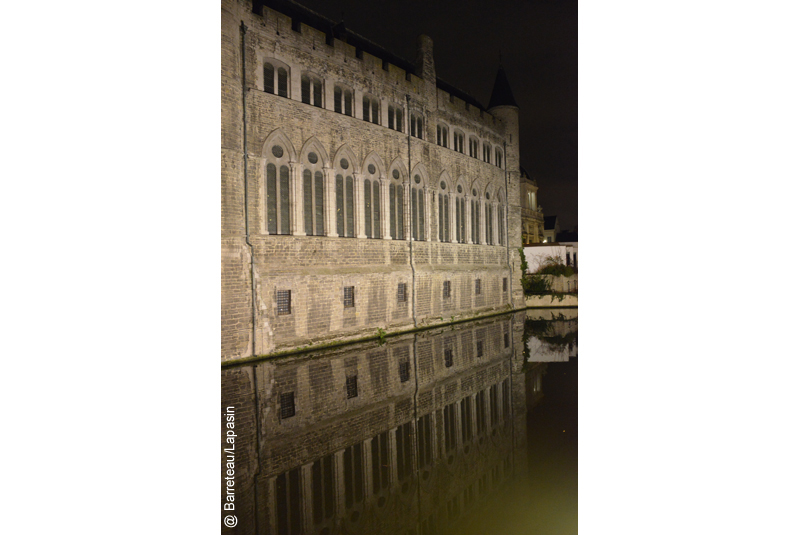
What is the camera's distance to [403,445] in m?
4.96

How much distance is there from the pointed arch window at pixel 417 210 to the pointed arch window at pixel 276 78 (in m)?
4.84

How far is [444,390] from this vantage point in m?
7.13

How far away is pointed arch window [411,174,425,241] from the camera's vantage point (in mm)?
13367

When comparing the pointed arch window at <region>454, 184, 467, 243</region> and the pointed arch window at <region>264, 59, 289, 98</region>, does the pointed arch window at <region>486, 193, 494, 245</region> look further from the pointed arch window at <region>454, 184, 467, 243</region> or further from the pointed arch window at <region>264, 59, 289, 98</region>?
the pointed arch window at <region>264, 59, 289, 98</region>

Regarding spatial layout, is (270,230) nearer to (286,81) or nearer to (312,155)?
(312,155)

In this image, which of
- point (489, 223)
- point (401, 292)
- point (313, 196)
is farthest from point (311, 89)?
point (489, 223)

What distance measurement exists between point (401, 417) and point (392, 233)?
730 centimetres

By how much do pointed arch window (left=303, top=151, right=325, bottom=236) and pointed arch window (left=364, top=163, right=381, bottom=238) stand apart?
154cm

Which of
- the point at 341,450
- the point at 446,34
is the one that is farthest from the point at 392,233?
the point at 341,450

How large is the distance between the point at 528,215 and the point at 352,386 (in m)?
15.0

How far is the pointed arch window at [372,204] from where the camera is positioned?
11.9m

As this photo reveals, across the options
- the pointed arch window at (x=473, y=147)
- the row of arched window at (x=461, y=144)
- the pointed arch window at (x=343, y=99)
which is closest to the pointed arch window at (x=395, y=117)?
the pointed arch window at (x=343, y=99)

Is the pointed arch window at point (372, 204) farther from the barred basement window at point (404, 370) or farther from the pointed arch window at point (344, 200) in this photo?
the barred basement window at point (404, 370)

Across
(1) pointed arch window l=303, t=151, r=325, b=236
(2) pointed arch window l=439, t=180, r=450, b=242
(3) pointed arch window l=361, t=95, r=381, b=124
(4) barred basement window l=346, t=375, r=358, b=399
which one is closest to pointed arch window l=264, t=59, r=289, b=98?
(1) pointed arch window l=303, t=151, r=325, b=236
